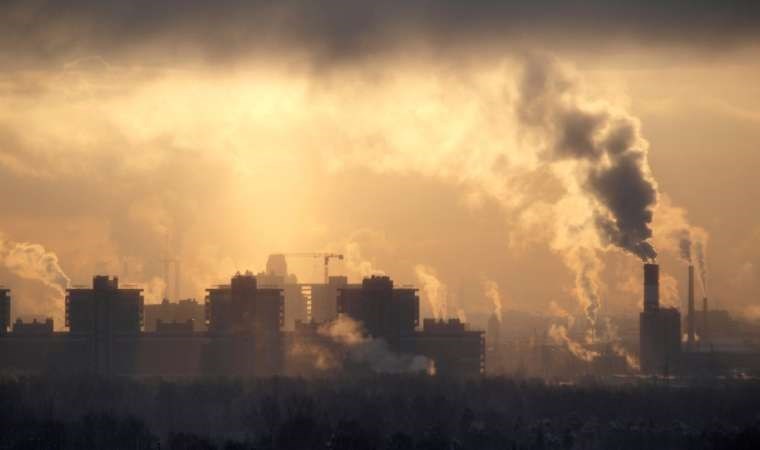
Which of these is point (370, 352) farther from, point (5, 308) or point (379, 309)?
point (5, 308)

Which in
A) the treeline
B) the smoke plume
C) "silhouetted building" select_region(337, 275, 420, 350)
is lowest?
the treeline

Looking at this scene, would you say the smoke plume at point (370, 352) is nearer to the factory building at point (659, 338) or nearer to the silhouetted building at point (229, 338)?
the silhouetted building at point (229, 338)

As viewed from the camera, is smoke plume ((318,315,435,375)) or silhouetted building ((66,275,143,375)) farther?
silhouetted building ((66,275,143,375))

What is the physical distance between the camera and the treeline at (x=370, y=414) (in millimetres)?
109438

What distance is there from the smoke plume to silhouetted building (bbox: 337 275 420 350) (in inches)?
38.3

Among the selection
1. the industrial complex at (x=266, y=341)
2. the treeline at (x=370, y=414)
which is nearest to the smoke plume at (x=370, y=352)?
the industrial complex at (x=266, y=341)

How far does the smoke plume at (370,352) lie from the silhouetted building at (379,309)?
0.97 metres

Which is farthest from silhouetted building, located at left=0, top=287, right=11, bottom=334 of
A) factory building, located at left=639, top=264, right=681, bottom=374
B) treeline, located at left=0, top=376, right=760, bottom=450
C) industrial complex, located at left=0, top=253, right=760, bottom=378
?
factory building, located at left=639, top=264, right=681, bottom=374

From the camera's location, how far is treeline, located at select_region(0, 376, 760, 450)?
109438 millimetres

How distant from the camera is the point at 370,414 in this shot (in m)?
126

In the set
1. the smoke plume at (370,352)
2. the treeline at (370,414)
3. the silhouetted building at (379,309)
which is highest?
the silhouetted building at (379,309)

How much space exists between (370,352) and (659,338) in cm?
2651

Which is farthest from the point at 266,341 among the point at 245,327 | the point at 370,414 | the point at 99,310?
the point at 370,414

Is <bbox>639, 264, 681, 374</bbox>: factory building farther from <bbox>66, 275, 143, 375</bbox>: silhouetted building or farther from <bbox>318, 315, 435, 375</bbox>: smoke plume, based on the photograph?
<bbox>66, 275, 143, 375</bbox>: silhouetted building
